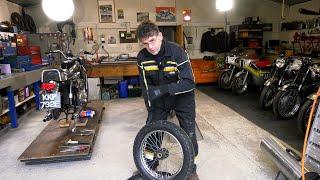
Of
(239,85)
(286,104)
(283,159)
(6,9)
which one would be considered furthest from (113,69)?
(283,159)

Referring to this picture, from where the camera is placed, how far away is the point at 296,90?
4125mm

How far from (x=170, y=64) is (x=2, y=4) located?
192 inches

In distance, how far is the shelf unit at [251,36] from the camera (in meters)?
7.73

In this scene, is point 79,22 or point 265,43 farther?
point 265,43

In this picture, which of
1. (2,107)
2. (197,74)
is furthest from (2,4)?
(197,74)

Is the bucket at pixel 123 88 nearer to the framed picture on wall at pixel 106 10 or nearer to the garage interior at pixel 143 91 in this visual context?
the garage interior at pixel 143 91

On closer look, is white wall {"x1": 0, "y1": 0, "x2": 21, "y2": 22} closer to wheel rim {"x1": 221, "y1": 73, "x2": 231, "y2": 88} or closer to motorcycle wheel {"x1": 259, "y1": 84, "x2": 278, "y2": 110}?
wheel rim {"x1": 221, "y1": 73, "x2": 231, "y2": 88}

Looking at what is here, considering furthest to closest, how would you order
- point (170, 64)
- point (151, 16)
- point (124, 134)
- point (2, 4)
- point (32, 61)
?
point (151, 16) → point (2, 4) → point (32, 61) → point (124, 134) → point (170, 64)

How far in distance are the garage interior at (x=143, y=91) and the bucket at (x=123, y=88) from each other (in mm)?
29

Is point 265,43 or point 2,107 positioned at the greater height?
point 265,43

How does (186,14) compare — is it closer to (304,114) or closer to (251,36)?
(251,36)

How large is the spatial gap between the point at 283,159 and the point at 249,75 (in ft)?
13.6

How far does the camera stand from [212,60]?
23.5 ft

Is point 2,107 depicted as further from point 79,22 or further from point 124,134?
point 79,22
